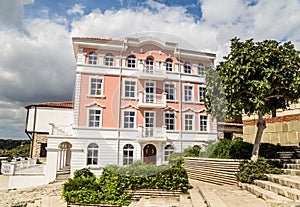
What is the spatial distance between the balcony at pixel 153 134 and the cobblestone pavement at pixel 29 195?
6.94m

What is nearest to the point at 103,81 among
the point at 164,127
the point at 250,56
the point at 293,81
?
the point at 164,127

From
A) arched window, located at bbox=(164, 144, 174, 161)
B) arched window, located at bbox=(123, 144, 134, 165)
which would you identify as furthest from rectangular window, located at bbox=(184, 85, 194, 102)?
arched window, located at bbox=(123, 144, 134, 165)

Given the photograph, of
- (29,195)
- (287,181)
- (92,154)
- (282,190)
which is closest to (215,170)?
(287,181)

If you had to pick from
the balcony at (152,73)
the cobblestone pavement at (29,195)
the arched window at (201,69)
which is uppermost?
the arched window at (201,69)

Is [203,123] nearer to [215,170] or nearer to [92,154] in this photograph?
[92,154]

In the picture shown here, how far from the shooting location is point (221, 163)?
6488mm

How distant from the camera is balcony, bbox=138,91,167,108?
263cm

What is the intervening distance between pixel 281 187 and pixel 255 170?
135cm

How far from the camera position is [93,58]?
2.81m

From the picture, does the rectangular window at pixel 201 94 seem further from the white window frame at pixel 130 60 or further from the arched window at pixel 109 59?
the arched window at pixel 109 59

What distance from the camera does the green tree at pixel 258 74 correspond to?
4996 millimetres

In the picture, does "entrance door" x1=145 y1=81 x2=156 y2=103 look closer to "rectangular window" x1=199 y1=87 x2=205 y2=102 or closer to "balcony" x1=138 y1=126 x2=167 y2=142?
"balcony" x1=138 y1=126 x2=167 y2=142

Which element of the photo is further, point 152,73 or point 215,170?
point 215,170

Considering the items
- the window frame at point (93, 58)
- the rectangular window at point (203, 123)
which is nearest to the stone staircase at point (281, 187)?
the rectangular window at point (203, 123)
